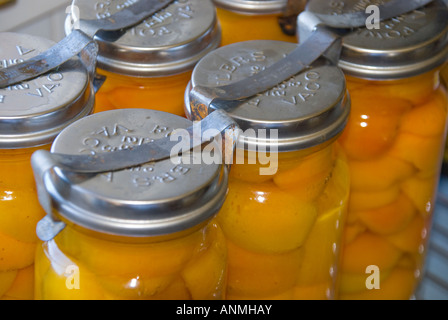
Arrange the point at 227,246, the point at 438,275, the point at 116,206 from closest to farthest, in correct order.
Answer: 1. the point at 116,206
2. the point at 227,246
3. the point at 438,275

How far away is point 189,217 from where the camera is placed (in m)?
0.36

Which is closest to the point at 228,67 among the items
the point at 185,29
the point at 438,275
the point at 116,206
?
the point at 185,29

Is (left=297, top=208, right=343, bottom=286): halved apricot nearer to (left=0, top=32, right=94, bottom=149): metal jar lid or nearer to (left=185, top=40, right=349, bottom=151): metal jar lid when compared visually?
(left=185, top=40, right=349, bottom=151): metal jar lid

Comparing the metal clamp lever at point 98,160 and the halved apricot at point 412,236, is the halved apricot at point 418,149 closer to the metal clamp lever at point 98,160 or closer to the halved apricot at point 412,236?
the halved apricot at point 412,236

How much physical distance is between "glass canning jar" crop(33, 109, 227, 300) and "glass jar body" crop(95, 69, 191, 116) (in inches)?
3.1

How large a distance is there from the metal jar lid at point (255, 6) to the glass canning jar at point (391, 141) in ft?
0.10

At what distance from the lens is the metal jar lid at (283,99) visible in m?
0.42

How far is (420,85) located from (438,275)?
0.22 m

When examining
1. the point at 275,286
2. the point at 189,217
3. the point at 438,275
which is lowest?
the point at 438,275

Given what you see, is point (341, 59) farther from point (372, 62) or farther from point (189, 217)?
point (189, 217)

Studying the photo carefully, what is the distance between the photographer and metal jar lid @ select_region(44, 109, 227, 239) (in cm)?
34

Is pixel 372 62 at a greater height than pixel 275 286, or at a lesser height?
greater

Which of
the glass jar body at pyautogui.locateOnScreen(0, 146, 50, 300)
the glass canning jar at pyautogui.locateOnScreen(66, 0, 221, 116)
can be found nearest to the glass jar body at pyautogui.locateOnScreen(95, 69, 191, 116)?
the glass canning jar at pyautogui.locateOnScreen(66, 0, 221, 116)

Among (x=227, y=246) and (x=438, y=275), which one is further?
(x=438, y=275)
